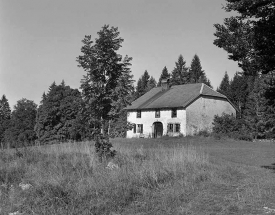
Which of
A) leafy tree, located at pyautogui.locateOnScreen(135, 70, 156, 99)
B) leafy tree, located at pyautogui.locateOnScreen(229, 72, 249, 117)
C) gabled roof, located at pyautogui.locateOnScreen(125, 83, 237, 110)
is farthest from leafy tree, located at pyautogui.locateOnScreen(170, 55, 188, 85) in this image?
gabled roof, located at pyautogui.locateOnScreen(125, 83, 237, 110)

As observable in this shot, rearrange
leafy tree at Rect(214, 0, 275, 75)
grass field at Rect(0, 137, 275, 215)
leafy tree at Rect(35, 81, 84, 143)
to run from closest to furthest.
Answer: grass field at Rect(0, 137, 275, 215) < leafy tree at Rect(214, 0, 275, 75) < leafy tree at Rect(35, 81, 84, 143)

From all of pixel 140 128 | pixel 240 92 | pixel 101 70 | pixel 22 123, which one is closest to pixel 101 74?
pixel 101 70

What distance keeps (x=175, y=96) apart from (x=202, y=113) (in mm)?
4859

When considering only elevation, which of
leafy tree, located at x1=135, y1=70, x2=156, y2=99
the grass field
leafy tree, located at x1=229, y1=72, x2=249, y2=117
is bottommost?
the grass field

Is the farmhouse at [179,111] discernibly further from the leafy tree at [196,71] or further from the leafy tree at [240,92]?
the leafy tree at [196,71]

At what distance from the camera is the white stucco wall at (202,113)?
131ft

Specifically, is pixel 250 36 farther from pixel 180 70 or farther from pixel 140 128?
pixel 180 70

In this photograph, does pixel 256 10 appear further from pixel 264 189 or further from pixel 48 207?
pixel 48 207

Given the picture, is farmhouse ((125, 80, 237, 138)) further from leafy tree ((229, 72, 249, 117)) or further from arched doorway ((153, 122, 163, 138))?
leafy tree ((229, 72, 249, 117))

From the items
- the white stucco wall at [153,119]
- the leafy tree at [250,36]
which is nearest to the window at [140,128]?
the white stucco wall at [153,119]

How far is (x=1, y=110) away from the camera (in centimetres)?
9469

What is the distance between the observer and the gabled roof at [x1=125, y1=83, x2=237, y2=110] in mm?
40719

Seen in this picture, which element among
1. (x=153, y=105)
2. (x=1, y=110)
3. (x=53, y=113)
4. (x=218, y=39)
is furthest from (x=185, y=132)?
(x=1, y=110)

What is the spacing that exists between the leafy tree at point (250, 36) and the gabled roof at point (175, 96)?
30.4 meters
